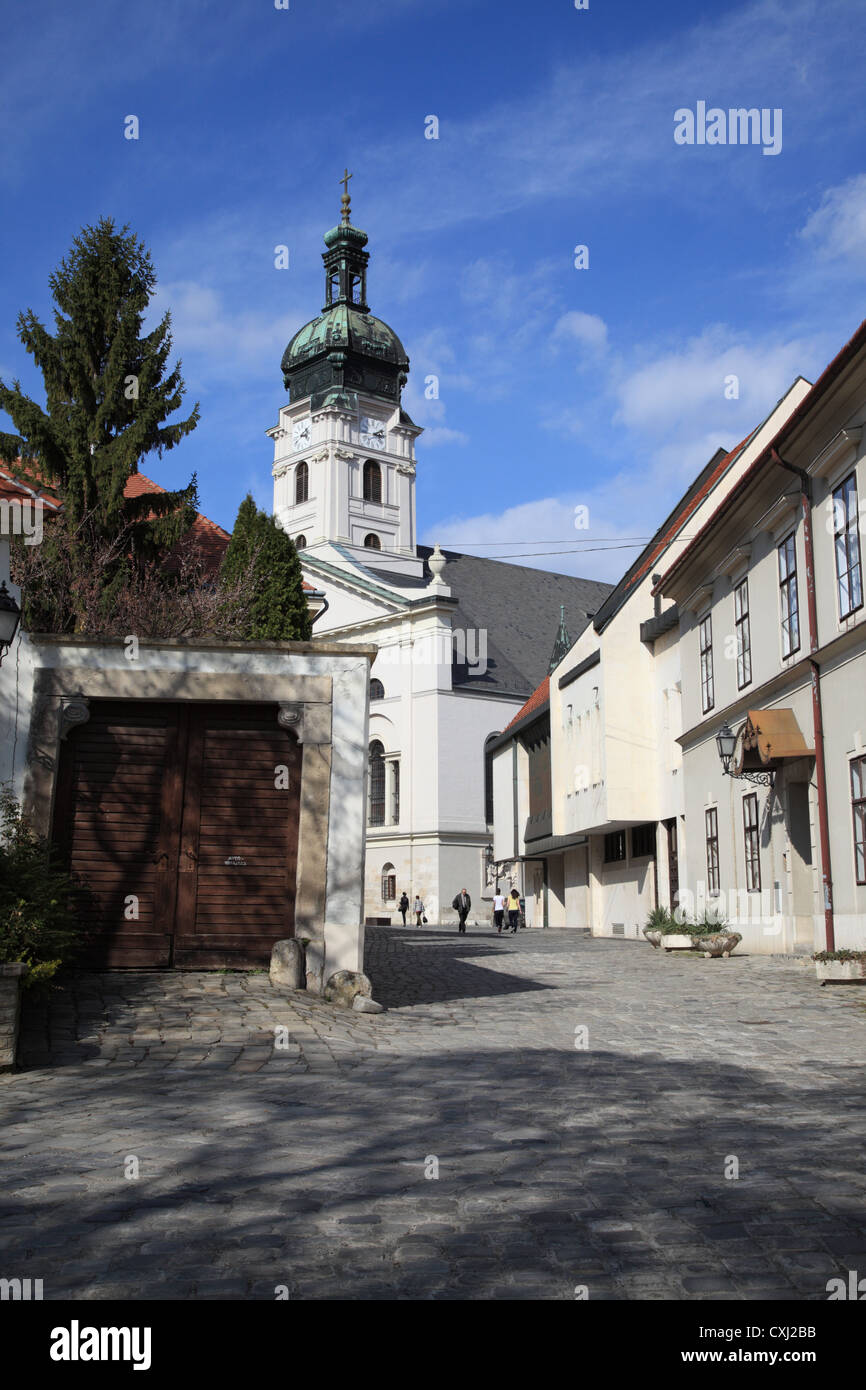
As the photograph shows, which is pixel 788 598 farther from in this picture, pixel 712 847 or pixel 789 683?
pixel 712 847

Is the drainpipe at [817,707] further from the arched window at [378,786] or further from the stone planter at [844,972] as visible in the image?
the arched window at [378,786]

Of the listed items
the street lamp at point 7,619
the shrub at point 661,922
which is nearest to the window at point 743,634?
the shrub at point 661,922

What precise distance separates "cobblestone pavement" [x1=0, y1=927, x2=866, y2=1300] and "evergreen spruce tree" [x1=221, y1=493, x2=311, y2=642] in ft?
41.7

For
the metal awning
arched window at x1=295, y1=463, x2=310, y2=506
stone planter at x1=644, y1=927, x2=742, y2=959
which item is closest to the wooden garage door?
the metal awning

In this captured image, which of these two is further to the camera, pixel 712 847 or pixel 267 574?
pixel 712 847

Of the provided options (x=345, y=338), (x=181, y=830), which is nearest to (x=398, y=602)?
(x=345, y=338)

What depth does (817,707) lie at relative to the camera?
58.5ft

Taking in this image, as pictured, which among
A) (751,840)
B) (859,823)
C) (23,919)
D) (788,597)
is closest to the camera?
(23,919)

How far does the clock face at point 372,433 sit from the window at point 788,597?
53.8m

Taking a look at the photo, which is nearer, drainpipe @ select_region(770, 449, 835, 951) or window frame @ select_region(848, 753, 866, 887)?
window frame @ select_region(848, 753, 866, 887)

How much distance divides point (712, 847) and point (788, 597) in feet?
22.1

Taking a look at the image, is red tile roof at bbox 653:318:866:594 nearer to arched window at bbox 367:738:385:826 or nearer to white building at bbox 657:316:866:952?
white building at bbox 657:316:866:952

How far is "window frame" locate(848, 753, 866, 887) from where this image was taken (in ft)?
53.1

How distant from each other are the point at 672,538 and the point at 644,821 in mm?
6670
